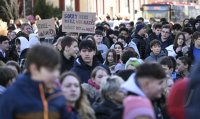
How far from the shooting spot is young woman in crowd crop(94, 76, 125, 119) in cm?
662

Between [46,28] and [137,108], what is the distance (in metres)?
11.6

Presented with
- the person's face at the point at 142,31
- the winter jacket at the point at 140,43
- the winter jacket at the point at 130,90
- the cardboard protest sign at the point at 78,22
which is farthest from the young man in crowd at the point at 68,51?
the person's face at the point at 142,31

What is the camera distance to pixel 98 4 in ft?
199

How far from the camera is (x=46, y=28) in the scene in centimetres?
1677

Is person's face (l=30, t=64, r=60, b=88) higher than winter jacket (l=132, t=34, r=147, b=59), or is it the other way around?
person's face (l=30, t=64, r=60, b=88)

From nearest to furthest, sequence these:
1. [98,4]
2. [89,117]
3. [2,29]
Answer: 1. [89,117]
2. [2,29]
3. [98,4]

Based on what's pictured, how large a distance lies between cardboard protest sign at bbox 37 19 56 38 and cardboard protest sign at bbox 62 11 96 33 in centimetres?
49

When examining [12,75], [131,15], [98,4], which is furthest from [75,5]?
[12,75]

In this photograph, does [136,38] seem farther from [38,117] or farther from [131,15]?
[131,15]

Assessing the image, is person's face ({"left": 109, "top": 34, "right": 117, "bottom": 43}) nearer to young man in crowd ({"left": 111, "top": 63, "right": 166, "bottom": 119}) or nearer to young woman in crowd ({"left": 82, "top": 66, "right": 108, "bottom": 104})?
young woman in crowd ({"left": 82, "top": 66, "right": 108, "bottom": 104})

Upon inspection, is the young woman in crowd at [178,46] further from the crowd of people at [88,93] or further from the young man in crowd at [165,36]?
the crowd of people at [88,93]

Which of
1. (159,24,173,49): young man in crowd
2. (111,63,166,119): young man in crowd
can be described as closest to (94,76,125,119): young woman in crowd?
(111,63,166,119): young man in crowd

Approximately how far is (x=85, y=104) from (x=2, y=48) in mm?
8327

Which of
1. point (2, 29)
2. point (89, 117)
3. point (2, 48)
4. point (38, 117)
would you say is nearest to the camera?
point (38, 117)
